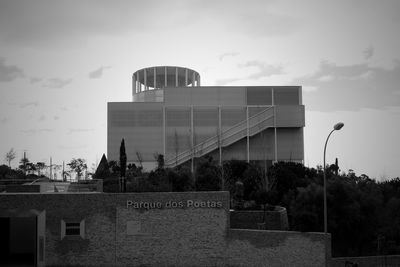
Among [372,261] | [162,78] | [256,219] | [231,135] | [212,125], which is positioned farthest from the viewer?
[162,78]

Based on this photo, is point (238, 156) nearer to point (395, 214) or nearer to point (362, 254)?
point (395, 214)

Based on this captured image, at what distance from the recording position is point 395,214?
43.8 m

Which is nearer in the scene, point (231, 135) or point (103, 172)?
point (103, 172)

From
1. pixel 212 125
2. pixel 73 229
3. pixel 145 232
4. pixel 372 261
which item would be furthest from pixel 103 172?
pixel 372 261

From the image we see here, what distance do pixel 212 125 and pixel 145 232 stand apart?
37996mm

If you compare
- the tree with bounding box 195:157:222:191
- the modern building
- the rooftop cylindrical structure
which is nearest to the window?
the tree with bounding box 195:157:222:191

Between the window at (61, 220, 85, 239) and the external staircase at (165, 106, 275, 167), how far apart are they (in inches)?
1310

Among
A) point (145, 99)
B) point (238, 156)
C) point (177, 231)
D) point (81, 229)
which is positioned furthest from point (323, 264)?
point (145, 99)

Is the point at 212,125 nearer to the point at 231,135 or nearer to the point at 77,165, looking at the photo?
the point at 231,135

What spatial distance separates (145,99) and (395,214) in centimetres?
4321

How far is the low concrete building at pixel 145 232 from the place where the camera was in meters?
31.6

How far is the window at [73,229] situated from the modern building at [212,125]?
35149 millimetres

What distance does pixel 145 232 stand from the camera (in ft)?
105

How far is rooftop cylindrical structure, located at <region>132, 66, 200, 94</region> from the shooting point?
7712 centimetres
